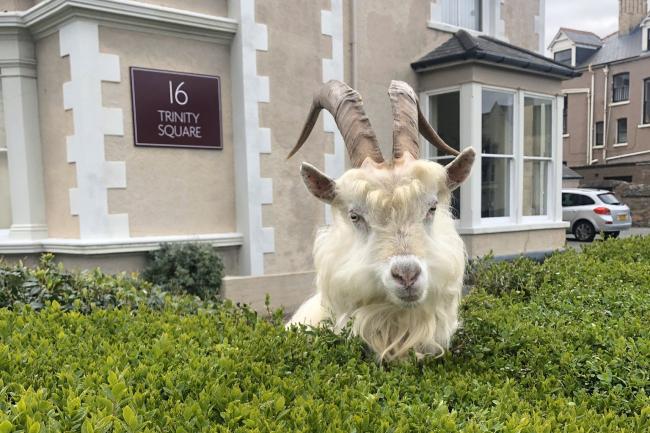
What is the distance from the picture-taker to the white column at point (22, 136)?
23.5 feet

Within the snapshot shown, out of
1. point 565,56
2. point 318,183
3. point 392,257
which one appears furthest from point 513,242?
point 565,56

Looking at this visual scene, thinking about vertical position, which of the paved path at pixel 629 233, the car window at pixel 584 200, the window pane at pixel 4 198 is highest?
the window pane at pixel 4 198

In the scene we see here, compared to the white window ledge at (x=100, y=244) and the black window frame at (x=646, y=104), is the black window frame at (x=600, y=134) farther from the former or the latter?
the white window ledge at (x=100, y=244)

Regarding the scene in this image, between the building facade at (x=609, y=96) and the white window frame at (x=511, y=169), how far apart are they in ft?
76.7

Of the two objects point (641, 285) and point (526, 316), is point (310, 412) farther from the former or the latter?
point (641, 285)

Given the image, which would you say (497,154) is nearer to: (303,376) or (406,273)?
(406,273)

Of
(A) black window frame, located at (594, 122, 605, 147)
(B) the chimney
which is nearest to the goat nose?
(A) black window frame, located at (594, 122, 605, 147)

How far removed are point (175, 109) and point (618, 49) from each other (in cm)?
3667

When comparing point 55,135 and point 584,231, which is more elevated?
point 55,135

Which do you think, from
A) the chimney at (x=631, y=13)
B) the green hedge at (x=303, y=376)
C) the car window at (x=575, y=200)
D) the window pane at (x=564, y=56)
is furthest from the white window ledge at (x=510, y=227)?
the window pane at (x=564, y=56)

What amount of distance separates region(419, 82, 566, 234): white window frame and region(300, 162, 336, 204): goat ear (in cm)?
646

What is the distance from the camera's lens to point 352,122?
314 centimetres

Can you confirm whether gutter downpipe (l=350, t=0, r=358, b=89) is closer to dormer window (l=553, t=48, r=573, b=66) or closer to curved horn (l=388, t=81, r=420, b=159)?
curved horn (l=388, t=81, r=420, b=159)

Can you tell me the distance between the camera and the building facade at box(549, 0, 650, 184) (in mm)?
33781
